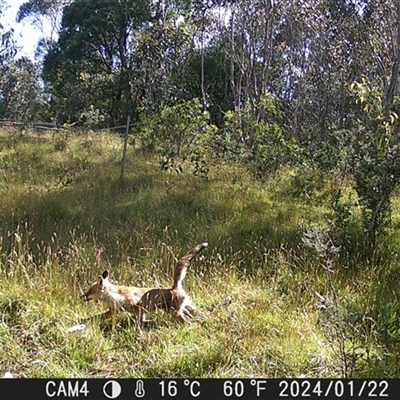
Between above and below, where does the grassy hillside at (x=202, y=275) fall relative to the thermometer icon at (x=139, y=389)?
above

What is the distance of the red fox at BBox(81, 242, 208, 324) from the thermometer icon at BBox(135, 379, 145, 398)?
2.41 ft

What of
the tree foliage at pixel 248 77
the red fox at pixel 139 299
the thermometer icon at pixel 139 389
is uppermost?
the tree foliage at pixel 248 77

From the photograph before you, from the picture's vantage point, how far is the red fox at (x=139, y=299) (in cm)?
348

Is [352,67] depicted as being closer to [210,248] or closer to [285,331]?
[210,248]

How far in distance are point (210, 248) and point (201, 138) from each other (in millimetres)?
3239

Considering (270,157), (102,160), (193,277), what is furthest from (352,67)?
(193,277)
